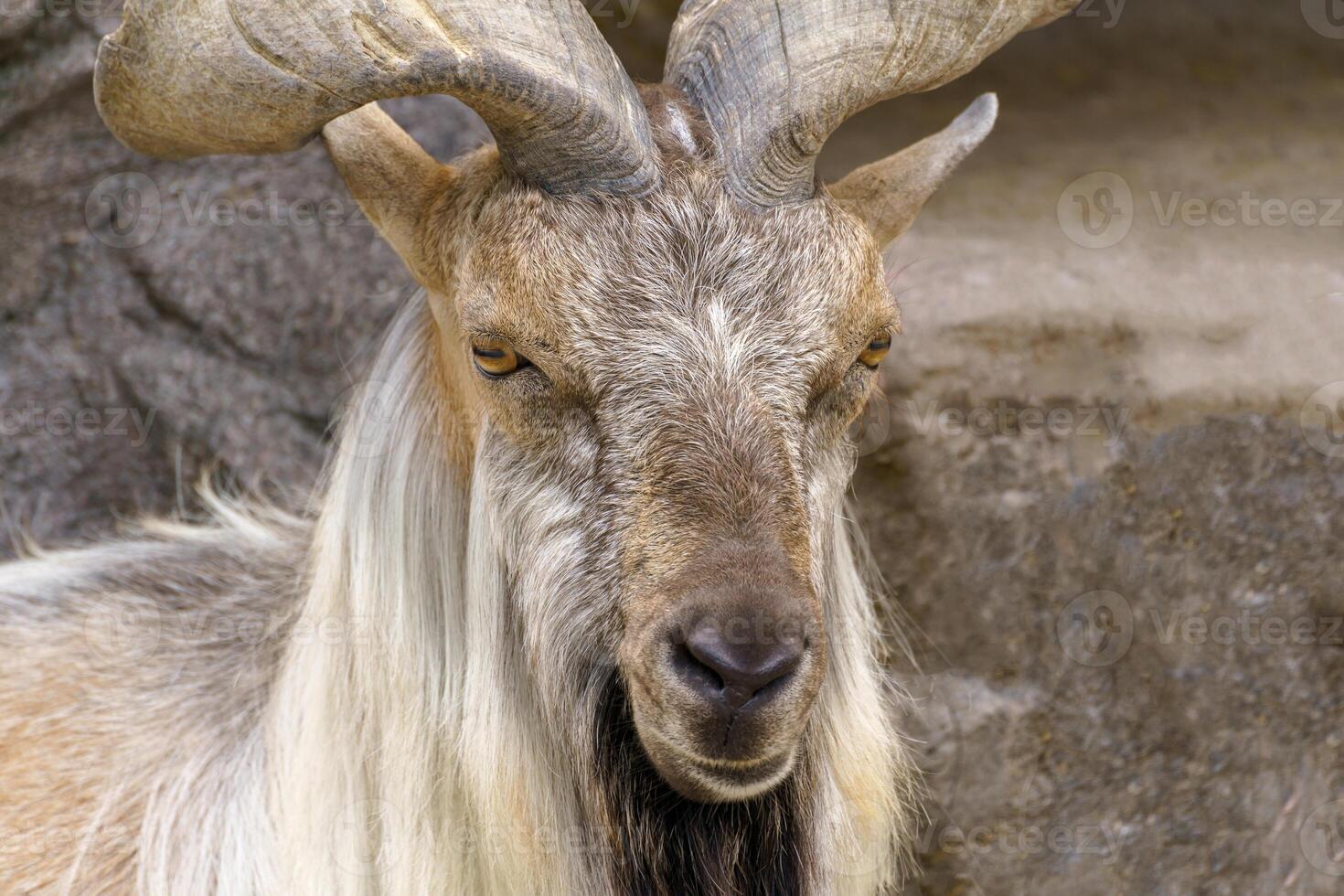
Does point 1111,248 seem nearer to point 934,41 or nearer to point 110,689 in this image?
point 934,41

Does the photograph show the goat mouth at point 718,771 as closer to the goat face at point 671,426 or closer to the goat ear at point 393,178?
the goat face at point 671,426

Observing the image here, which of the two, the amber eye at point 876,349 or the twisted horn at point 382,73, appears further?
the amber eye at point 876,349

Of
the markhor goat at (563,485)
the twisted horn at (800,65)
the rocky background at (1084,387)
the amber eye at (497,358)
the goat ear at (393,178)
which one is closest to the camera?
the markhor goat at (563,485)

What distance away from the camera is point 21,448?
503cm

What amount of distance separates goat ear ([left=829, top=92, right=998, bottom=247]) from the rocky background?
107 centimetres

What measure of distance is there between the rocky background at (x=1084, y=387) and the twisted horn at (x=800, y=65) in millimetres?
1559

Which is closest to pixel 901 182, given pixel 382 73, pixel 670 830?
pixel 382 73

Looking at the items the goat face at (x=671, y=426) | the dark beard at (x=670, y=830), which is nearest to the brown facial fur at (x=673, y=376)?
the goat face at (x=671, y=426)

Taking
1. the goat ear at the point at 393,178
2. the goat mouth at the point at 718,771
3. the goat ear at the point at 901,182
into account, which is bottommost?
the goat mouth at the point at 718,771

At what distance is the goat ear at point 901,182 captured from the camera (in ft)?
11.1

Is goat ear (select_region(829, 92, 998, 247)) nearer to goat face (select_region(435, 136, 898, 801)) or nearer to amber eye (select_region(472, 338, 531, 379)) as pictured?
goat face (select_region(435, 136, 898, 801))

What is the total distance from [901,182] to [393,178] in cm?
124

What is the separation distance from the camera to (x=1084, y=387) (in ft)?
14.7

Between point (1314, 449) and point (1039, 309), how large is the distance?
101cm
